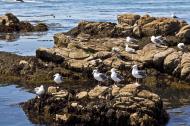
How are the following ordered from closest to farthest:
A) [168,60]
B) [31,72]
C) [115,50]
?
[168,60] → [31,72] → [115,50]

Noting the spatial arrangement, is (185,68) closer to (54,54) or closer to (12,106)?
(54,54)

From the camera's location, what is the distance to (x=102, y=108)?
72.8 feet

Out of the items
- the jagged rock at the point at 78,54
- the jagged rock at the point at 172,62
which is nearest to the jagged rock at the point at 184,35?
the jagged rock at the point at 172,62

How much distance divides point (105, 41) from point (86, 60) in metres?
5.89

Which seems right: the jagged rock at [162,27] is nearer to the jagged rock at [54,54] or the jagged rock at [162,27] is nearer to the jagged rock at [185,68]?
the jagged rock at [54,54]

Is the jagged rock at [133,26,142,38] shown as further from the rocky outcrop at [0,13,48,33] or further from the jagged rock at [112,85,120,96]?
the rocky outcrop at [0,13,48,33]

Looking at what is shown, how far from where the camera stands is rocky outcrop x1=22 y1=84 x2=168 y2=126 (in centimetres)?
2192

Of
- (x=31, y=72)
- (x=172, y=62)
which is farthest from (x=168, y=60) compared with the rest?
(x=31, y=72)

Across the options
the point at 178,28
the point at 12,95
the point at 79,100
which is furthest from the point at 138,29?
the point at 79,100

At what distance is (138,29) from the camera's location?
41500mm

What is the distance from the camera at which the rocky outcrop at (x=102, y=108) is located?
21922 millimetres

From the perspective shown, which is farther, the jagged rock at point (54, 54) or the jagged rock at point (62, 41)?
the jagged rock at point (62, 41)

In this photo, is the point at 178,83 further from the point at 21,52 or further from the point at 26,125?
the point at 21,52

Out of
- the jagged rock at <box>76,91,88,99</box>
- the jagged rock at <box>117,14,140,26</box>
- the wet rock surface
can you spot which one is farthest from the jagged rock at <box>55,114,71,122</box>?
the jagged rock at <box>117,14,140,26</box>
